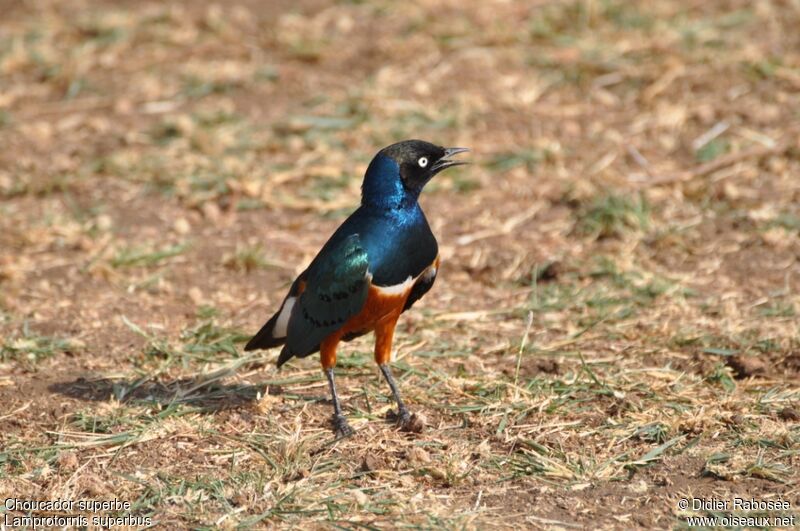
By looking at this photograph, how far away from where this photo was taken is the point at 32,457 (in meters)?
5.29

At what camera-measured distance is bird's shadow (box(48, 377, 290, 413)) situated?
19.4 ft

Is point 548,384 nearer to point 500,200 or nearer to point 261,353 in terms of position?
point 261,353

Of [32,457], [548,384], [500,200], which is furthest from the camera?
[500,200]

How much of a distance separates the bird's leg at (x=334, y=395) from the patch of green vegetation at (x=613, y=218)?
114 inches

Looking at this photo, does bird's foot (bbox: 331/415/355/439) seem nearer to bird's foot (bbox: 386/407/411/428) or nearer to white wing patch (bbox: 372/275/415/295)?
bird's foot (bbox: 386/407/411/428)

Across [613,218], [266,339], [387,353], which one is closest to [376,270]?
[387,353]

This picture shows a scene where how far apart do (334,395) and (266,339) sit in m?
0.61

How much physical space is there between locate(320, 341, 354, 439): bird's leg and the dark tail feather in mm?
319

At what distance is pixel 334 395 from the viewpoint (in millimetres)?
5582

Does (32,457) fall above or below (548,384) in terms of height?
above

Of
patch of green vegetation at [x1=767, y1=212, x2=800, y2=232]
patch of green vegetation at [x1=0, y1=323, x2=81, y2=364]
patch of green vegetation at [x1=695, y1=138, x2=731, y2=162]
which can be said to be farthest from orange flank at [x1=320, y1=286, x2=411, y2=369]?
patch of green vegetation at [x1=695, y1=138, x2=731, y2=162]

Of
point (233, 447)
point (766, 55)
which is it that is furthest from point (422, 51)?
point (233, 447)

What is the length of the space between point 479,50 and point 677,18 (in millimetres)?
1860

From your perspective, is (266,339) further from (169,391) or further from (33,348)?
(33,348)
